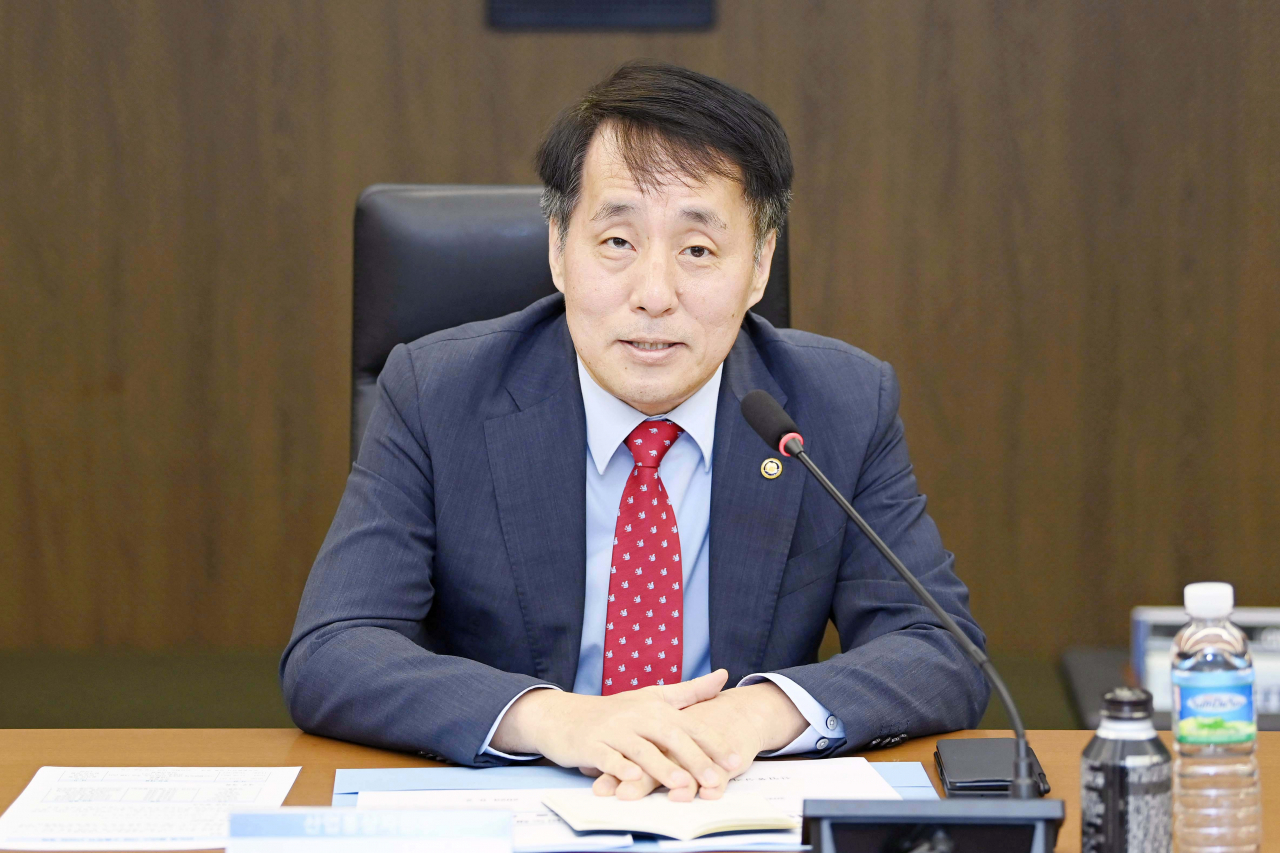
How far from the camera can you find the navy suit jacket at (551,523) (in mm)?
1468

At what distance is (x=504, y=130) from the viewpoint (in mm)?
3434

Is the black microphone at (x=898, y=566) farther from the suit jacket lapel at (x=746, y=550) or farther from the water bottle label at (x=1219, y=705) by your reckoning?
the suit jacket lapel at (x=746, y=550)

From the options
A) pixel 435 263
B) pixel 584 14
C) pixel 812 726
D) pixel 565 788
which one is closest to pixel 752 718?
pixel 812 726

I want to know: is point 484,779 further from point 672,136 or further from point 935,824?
point 672,136

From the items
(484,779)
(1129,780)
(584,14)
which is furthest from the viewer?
(584,14)

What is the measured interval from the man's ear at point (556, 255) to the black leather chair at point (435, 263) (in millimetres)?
140

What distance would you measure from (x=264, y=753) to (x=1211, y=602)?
2.80 ft

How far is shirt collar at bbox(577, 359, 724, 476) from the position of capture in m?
1.57

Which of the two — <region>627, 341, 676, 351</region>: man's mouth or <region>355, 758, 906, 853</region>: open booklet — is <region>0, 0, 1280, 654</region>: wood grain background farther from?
<region>355, 758, 906, 853</region>: open booklet

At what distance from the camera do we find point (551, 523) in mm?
1525

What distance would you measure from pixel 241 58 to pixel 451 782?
2.73m

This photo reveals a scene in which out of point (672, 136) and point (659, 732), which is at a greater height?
point (672, 136)

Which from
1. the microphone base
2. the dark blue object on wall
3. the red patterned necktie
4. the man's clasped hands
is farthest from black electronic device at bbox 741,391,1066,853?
the dark blue object on wall

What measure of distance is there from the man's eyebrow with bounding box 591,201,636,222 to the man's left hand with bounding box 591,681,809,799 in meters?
0.55
